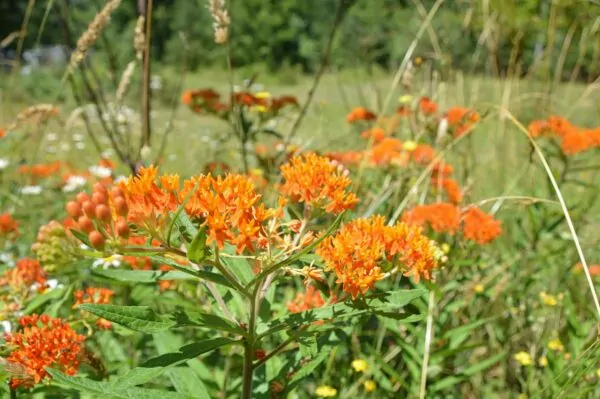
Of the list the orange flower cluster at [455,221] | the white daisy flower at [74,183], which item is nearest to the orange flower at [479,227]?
the orange flower cluster at [455,221]

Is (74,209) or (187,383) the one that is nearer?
(74,209)

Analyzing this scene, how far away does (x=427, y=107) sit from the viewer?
310 cm

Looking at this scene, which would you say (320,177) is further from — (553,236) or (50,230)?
(553,236)

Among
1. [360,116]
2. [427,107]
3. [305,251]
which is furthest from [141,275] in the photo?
[360,116]

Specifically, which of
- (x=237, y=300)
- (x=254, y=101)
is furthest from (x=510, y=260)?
(x=237, y=300)

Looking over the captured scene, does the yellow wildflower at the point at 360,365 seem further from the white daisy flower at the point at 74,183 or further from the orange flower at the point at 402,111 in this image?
the white daisy flower at the point at 74,183

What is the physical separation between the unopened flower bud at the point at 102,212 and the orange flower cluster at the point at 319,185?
14.5 inches

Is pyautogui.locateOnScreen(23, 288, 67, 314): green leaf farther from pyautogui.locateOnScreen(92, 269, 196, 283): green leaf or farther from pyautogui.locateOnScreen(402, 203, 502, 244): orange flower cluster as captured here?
pyautogui.locateOnScreen(402, 203, 502, 244): orange flower cluster

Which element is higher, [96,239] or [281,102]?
[96,239]

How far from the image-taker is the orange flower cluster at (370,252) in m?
1.13

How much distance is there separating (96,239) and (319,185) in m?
0.45

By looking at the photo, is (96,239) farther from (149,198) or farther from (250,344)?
(250,344)

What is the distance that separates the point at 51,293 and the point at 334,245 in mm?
818

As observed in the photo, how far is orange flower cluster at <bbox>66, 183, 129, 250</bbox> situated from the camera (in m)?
1.00
